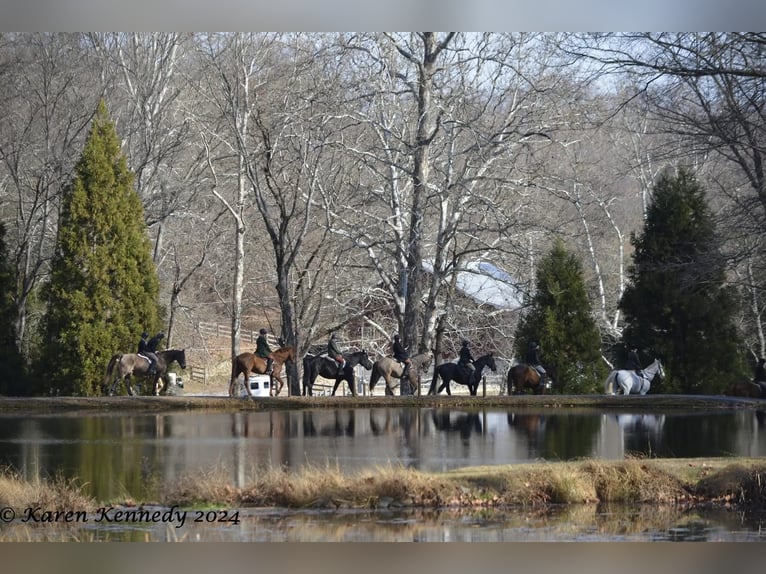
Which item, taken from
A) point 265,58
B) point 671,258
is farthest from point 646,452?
point 265,58

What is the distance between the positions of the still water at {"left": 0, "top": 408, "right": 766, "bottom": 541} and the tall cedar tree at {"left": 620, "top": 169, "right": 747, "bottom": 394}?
3.42m

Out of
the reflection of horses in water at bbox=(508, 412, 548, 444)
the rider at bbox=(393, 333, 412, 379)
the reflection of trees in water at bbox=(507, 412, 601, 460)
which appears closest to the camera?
the reflection of trees in water at bbox=(507, 412, 601, 460)

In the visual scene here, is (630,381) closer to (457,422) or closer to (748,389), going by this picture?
(748,389)

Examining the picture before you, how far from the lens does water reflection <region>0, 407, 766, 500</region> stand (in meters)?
14.5

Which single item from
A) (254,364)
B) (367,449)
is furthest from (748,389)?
(367,449)

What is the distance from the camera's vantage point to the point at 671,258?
24.2 meters

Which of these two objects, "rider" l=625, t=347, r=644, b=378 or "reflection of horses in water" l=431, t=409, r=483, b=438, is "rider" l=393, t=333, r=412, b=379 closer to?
"reflection of horses in water" l=431, t=409, r=483, b=438

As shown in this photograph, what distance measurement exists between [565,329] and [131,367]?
8.72 m

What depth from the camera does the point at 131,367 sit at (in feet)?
77.8

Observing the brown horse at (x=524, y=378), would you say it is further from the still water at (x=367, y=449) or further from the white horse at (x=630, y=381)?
the still water at (x=367, y=449)

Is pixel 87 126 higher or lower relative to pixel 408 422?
higher

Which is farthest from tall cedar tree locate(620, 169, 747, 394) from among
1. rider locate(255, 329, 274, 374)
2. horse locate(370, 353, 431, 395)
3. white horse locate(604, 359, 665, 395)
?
rider locate(255, 329, 274, 374)

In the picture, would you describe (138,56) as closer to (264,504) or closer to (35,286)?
(35,286)

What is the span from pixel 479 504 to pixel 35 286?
20959mm
